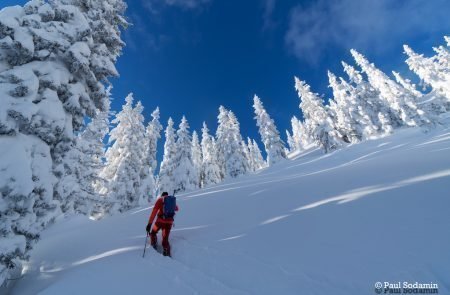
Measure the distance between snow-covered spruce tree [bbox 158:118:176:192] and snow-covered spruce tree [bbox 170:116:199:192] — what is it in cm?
75

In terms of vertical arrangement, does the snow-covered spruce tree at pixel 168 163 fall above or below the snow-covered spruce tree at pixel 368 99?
below

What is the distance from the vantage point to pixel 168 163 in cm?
4384

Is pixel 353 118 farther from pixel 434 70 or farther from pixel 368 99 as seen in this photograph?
pixel 434 70

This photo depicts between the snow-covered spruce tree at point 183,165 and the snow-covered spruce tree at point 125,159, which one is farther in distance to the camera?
the snow-covered spruce tree at point 183,165

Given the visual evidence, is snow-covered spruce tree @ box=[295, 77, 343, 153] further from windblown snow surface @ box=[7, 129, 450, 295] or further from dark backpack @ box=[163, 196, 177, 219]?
dark backpack @ box=[163, 196, 177, 219]

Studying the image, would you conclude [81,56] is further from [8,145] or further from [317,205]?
[317,205]

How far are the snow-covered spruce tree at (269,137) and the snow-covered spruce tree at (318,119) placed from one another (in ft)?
22.3

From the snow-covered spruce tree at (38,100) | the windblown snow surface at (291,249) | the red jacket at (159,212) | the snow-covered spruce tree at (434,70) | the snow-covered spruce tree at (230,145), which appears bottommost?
the windblown snow surface at (291,249)

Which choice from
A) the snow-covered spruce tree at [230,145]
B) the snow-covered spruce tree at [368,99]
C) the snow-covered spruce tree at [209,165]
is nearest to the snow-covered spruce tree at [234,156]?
the snow-covered spruce tree at [230,145]

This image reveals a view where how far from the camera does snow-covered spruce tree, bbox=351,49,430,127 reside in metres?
41.5

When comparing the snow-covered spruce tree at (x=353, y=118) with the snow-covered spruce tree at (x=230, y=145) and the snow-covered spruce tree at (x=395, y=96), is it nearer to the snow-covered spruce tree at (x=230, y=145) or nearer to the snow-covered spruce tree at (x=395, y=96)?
the snow-covered spruce tree at (x=395, y=96)

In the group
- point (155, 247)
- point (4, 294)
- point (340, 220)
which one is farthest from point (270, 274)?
point (4, 294)

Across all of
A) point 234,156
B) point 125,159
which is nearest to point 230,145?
point 234,156

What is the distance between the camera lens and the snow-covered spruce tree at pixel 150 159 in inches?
1326
